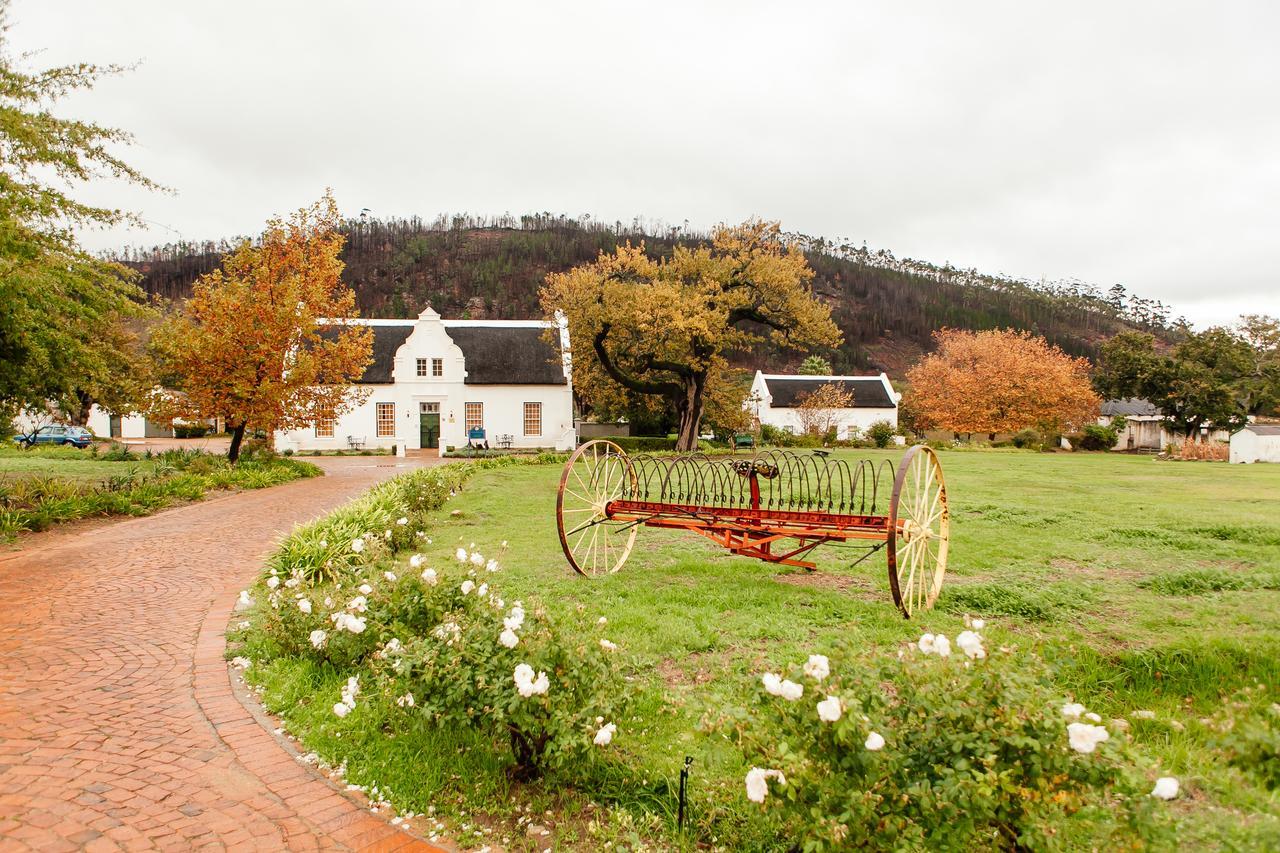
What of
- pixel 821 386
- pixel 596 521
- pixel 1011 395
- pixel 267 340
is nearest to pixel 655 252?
pixel 821 386

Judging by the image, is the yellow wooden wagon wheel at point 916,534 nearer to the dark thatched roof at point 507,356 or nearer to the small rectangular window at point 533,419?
the dark thatched roof at point 507,356

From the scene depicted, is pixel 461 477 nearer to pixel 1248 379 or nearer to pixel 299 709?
pixel 299 709

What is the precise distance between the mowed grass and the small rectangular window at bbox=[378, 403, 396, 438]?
2676cm

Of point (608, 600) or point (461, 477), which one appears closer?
point (608, 600)

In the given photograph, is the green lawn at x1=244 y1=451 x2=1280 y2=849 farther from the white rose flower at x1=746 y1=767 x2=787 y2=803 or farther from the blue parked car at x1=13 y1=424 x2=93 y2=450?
the blue parked car at x1=13 y1=424 x2=93 y2=450

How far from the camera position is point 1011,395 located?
148 feet

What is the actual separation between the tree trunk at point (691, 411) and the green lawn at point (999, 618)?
1767 centimetres

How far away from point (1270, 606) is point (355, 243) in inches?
5176

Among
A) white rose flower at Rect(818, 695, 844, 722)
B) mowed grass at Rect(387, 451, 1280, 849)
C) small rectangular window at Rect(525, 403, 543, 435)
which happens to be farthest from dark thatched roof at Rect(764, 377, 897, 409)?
white rose flower at Rect(818, 695, 844, 722)

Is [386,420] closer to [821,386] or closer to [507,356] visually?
[507,356]

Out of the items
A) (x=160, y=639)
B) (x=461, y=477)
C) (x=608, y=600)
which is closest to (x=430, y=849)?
(x=608, y=600)

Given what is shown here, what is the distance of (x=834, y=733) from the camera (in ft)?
9.25

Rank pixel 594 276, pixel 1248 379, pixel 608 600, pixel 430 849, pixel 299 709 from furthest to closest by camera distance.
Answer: pixel 1248 379
pixel 594 276
pixel 608 600
pixel 299 709
pixel 430 849

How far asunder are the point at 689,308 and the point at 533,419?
15.7m
